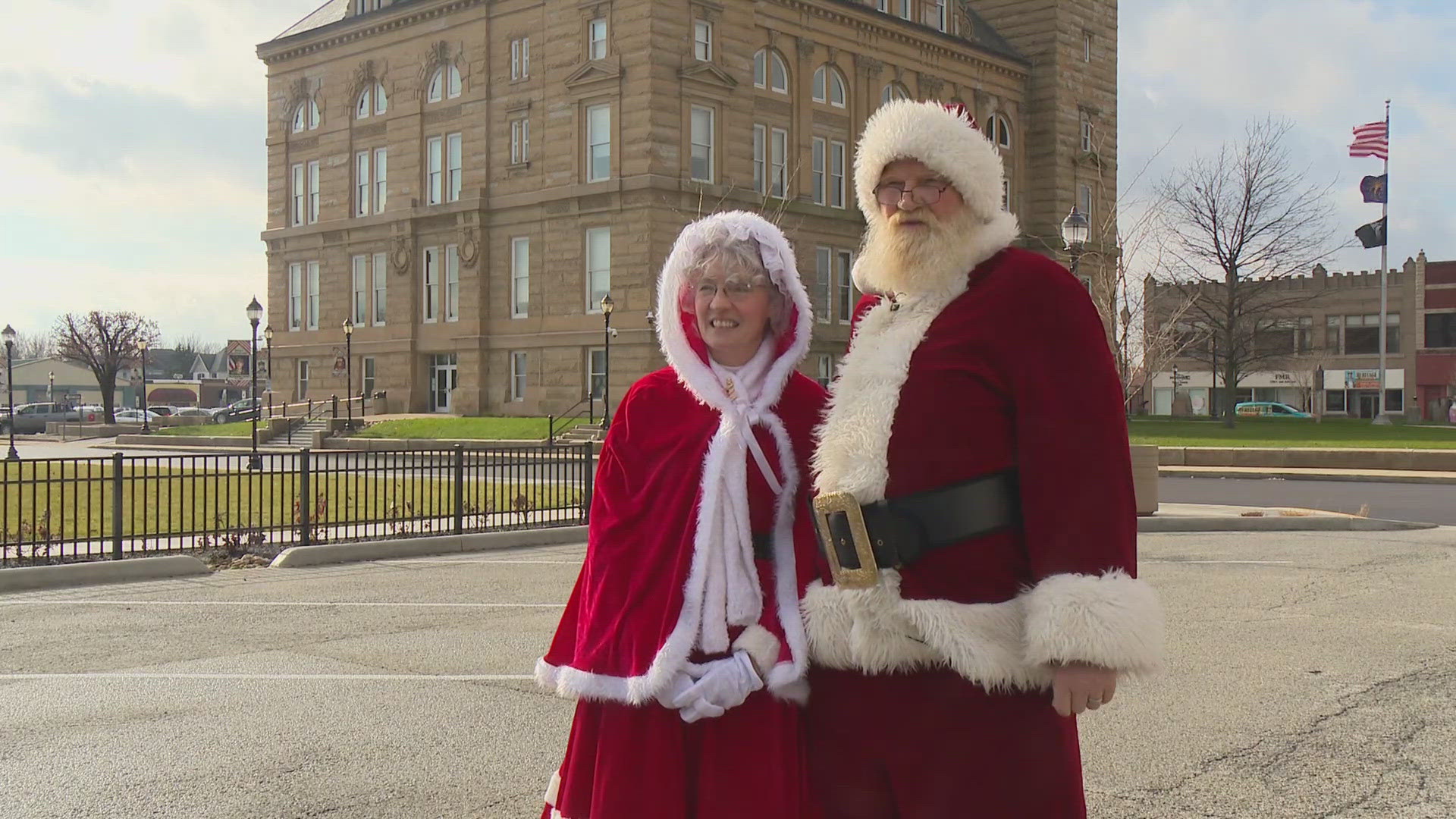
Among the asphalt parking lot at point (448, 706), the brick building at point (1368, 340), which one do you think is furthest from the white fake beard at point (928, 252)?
the brick building at point (1368, 340)

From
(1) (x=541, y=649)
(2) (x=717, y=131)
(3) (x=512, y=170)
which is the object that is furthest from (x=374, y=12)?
(1) (x=541, y=649)

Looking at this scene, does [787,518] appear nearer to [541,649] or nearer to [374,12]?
[541,649]

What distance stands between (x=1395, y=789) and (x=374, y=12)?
48.8m

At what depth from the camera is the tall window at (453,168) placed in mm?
45875

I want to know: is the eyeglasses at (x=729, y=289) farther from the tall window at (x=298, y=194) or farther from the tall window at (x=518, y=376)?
the tall window at (x=298, y=194)

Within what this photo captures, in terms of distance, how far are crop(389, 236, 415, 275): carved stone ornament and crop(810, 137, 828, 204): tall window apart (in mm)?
15762

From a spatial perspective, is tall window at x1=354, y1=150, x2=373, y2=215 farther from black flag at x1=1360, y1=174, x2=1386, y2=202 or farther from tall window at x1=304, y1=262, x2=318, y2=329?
black flag at x1=1360, y1=174, x2=1386, y2=202

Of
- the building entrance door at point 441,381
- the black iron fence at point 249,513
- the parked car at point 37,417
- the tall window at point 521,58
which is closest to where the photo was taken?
the black iron fence at point 249,513

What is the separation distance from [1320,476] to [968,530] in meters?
27.0

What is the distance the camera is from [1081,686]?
8.50 feet

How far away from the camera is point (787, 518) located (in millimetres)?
3271

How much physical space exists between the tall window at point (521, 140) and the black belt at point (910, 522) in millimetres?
42265

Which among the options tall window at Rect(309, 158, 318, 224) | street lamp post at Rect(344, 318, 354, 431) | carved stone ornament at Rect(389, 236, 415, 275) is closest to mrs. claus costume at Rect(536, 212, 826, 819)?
street lamp post at Rect(344, 318, 354, 431)

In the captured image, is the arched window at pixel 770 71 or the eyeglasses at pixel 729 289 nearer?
the eyeglasses at pixel 729 289
